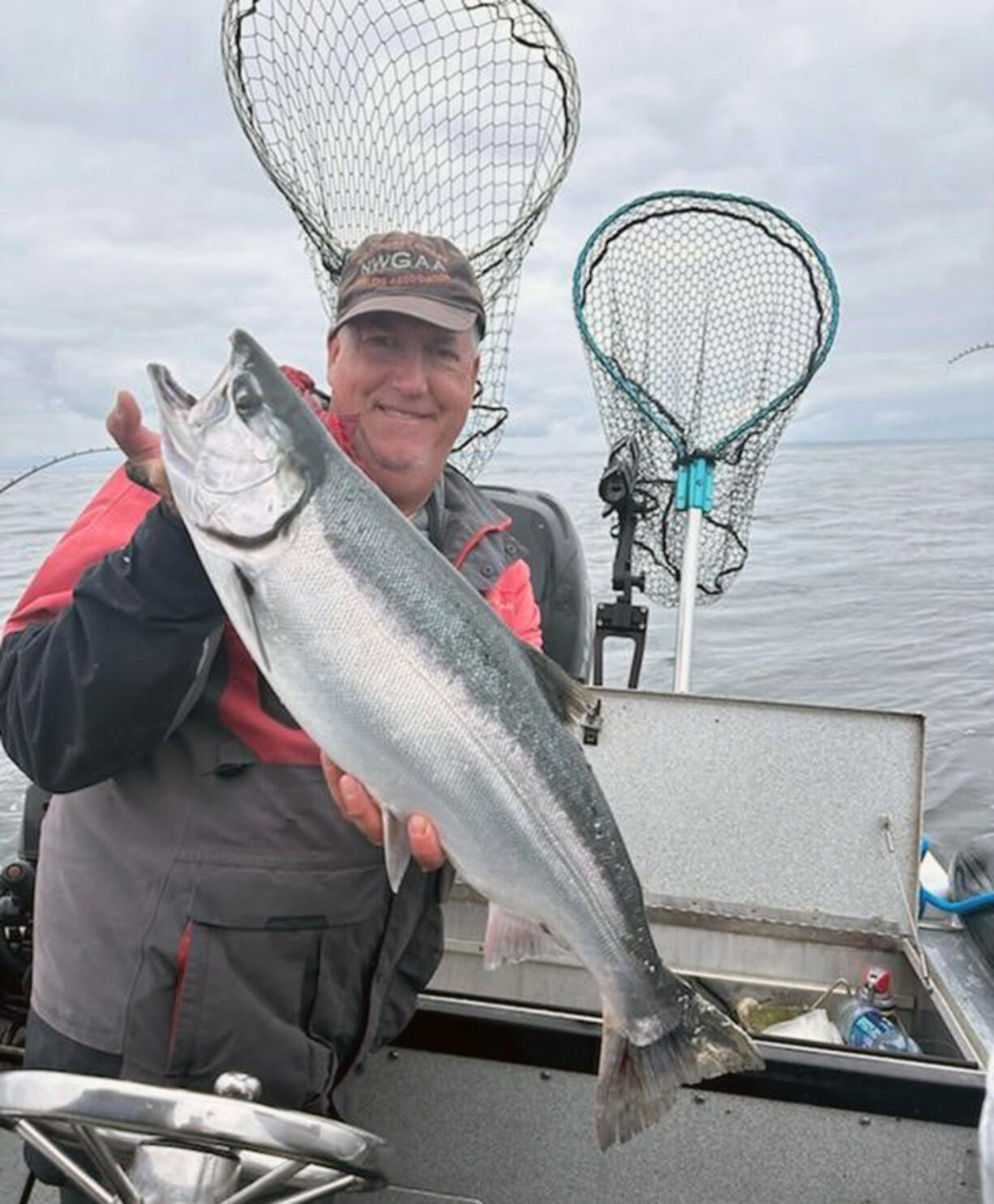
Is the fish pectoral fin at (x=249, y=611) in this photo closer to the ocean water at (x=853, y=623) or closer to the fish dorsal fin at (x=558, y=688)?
the fish dorsal fin at (x=558, y=688)

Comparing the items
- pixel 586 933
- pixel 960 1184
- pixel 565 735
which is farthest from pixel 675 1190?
pixel 565 735

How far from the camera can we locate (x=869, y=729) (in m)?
4.07

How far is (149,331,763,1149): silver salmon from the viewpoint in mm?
1891

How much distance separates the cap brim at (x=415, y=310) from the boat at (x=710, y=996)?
1.08m

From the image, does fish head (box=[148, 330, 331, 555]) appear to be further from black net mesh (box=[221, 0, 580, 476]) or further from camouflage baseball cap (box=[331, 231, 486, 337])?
black net mesh (box=[221, 0, 580, 476])

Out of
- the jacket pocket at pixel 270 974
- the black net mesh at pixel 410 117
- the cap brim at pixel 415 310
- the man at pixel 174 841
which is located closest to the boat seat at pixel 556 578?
the black net mesh at pixel 410 117

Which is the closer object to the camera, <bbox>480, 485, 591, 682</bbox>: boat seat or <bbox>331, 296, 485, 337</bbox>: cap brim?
<bbox>331, 296, 485, 337</bbox>: cap brim

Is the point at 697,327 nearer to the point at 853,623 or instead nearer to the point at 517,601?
the point at 517,601

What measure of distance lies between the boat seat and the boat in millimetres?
11

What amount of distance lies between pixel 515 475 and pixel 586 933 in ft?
167

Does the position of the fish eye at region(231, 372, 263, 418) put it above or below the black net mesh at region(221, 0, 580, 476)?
below

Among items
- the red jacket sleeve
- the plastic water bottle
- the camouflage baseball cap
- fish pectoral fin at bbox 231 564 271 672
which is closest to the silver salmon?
fish pectoral fin at bbox 231 564 271 672

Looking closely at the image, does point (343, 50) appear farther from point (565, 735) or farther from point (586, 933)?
point (586, 933)

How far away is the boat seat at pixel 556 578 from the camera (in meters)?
4.49
